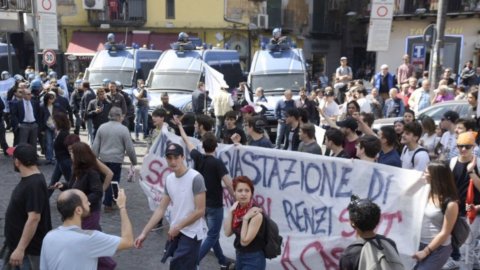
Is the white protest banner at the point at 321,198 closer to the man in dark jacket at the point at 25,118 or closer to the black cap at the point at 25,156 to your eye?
the black cap at the point at 25,156

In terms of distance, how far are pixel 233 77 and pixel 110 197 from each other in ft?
35.2

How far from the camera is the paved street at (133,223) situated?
20.2 feet

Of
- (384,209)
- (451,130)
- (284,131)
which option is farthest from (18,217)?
(284,131)

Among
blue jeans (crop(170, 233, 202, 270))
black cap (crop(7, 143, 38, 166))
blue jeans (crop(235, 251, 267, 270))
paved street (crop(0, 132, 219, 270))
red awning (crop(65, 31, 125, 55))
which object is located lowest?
paved street (crop(0, 132, 219, 270))

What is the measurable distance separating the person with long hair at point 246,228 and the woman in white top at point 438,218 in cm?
123

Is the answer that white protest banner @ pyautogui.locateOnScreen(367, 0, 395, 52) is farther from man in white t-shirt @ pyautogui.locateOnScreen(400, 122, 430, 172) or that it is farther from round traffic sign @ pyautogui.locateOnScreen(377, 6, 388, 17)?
man in white t-shirt @ pyautogui.locateOnScreen(400, 122, 430, 172)

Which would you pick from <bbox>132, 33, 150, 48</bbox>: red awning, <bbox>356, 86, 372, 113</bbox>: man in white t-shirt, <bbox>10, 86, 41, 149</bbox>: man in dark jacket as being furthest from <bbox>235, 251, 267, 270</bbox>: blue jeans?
<bbox>132, 33, 150, 48</bbox>: red awning

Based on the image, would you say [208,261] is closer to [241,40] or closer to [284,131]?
[284,131]

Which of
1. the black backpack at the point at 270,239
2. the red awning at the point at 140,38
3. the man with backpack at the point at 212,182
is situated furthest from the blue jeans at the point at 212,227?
the red awning at the point at 140,38

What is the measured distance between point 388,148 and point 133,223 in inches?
144

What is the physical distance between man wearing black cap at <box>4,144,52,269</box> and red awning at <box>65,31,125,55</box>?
A: 27110mm

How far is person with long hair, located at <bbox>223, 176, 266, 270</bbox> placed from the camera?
415 centimetres

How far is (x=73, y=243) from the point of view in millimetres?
3420

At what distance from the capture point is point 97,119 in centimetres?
1142
